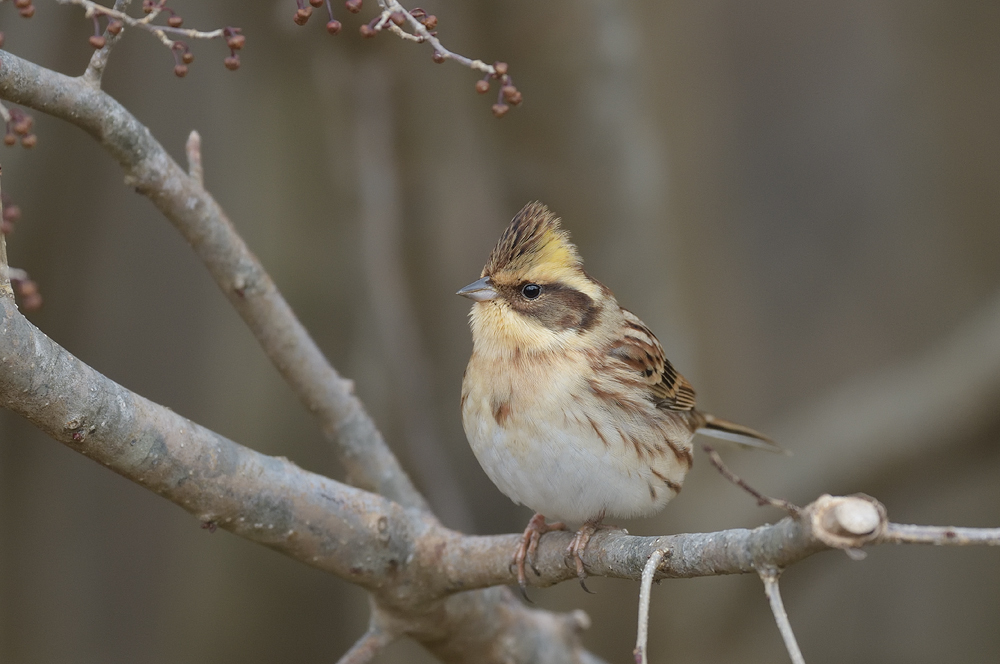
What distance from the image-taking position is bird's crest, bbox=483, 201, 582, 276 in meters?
3.13

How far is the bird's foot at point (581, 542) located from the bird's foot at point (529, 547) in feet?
0.37

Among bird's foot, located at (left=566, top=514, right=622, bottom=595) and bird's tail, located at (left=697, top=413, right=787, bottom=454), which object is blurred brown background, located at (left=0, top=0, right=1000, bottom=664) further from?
bird's foot, located at (left=566, top=514, right=622, bottom=595)

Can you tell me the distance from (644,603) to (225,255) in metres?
1.73

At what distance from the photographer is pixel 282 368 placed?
318cm

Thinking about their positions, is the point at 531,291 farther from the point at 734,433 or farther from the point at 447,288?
the point at 447,288

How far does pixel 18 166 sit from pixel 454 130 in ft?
6.44

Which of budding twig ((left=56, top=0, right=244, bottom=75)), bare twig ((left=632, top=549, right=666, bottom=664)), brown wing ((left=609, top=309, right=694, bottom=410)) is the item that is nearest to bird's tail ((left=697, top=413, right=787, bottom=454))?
brown wing ((left=609, top=309, right=694, bottom=410))

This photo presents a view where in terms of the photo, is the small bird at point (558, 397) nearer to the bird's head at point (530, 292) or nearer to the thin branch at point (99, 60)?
the bird's head at point (530, 292)

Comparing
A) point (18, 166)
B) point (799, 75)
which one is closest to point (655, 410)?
point (18, 166)

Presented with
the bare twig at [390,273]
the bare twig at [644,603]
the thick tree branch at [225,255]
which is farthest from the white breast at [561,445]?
the bare twig at [390,273]

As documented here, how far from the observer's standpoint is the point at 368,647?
3.09m

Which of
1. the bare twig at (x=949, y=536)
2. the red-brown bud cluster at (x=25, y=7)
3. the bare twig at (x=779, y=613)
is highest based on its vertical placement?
the red-brown bud cluster at (x=25, y=7)

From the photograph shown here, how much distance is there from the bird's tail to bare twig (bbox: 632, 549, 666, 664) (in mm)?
1710

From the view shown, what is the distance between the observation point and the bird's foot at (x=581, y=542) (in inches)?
108
